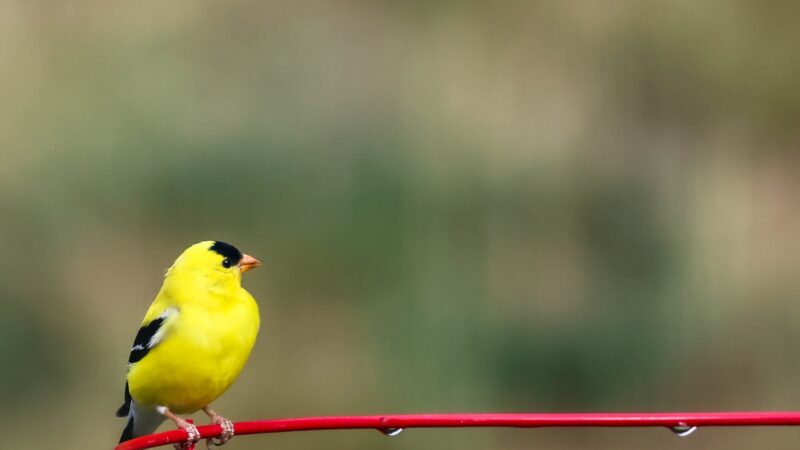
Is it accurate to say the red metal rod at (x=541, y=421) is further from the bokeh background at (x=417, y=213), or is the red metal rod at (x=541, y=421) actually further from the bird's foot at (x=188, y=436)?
the bokeh background at (x=417, y=213)

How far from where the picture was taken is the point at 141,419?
2990 mm

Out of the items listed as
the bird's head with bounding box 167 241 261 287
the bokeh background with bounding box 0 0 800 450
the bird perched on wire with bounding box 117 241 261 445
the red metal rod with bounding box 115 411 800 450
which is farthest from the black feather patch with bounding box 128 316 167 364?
the bokeh background with bounding box 0 0 800 450

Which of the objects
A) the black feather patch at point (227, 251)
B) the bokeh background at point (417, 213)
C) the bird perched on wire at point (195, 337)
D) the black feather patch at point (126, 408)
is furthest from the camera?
the bokeh background at point (417, 213)

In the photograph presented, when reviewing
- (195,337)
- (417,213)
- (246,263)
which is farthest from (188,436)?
(417,213)

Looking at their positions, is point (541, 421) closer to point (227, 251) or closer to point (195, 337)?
point (195, 337)

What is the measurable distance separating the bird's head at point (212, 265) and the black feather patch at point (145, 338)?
107 mm

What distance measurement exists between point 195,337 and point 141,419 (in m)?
0.36

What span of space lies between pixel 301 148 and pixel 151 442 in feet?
12.4

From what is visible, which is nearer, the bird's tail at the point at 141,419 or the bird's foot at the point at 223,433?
the bird's foot at the point at 223,433

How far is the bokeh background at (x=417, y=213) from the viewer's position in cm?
546

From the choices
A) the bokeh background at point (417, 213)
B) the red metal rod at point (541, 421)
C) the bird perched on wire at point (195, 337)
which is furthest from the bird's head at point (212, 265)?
the bokeh background at point (417, 213)

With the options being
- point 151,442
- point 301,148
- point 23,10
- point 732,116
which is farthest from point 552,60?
point 151,442

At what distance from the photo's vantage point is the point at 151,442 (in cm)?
226

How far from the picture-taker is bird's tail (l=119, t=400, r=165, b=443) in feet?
9.67
